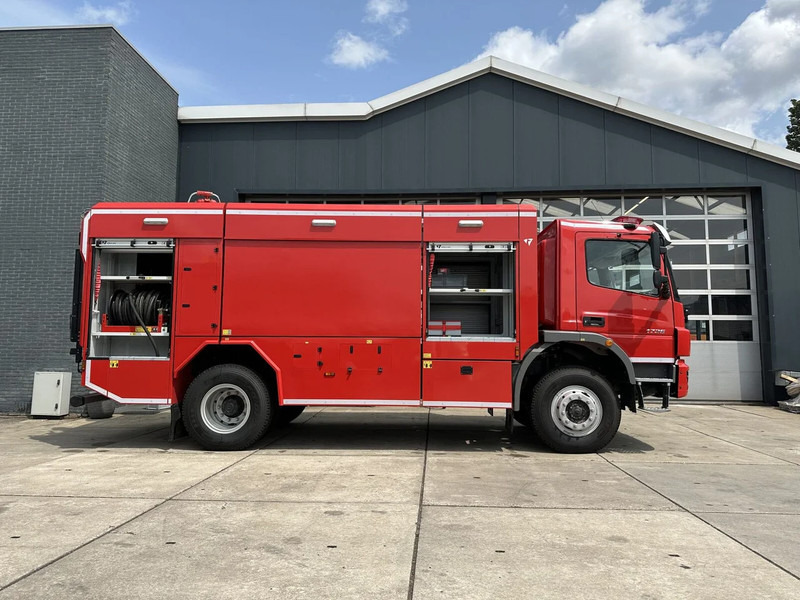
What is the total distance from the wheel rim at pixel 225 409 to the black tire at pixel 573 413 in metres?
3.77

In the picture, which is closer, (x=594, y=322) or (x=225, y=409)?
(x=594, y=322)

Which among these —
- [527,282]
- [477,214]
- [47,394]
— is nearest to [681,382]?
[527,282]

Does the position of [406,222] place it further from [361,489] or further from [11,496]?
[11,496]

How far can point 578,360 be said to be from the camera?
7078mm

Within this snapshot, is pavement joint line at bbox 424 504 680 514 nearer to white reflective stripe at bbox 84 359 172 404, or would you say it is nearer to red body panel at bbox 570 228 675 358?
red body panel at bbox 570 228 675 358

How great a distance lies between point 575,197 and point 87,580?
1189cm

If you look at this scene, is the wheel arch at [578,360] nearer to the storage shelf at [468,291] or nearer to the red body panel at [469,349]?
the red body panel at [469,349]

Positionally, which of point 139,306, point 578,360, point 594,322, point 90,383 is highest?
point 139,306

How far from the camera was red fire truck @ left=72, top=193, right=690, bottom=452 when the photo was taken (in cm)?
669

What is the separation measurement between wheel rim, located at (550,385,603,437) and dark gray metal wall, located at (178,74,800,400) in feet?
21.7

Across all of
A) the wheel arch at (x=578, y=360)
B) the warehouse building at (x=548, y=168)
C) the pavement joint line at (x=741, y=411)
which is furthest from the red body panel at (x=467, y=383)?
the pavement joint line at (x=741, y=411)

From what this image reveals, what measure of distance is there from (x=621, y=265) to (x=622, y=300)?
0.48 metres

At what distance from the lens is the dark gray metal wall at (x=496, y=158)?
39.1ft

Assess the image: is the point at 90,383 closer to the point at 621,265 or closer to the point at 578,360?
the point at 578,360
